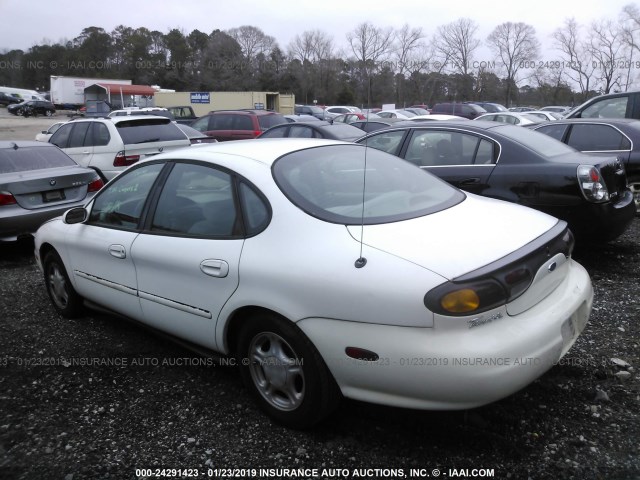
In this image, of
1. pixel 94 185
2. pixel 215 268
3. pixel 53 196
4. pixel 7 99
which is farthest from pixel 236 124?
pixel 7 99

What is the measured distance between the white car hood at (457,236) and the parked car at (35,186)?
521 cm

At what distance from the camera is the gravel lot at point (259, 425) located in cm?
256

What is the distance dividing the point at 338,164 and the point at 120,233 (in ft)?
5.15

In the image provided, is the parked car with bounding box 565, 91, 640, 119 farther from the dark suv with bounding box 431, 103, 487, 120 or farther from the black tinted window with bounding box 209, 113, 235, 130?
the dark suv with bounding box 431, 103, 487, 120

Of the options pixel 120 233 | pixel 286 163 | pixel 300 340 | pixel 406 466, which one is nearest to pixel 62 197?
pixel 120 233

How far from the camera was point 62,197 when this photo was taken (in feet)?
22.0

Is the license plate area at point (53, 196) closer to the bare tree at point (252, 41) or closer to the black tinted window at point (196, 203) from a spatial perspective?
the black tinted window at point (196, 203)

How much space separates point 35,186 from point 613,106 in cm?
961

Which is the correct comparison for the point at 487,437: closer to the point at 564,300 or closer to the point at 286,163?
the point at 564,300

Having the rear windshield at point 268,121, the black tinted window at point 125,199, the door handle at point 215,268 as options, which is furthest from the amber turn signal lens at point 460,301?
the rear windshield at point 268,121

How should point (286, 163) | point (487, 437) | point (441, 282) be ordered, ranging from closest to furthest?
point (441, 282) → point (487, 437) → point (286, 163)

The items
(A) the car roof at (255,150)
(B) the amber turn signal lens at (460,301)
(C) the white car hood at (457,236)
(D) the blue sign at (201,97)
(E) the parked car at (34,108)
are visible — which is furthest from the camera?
(E) the parked car at (34,108)

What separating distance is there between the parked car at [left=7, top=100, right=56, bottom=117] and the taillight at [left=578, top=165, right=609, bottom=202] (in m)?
51.9

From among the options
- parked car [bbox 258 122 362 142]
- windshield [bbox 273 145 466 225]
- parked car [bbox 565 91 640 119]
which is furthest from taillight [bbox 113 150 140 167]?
parked car [bbox 565 91 640 119]
